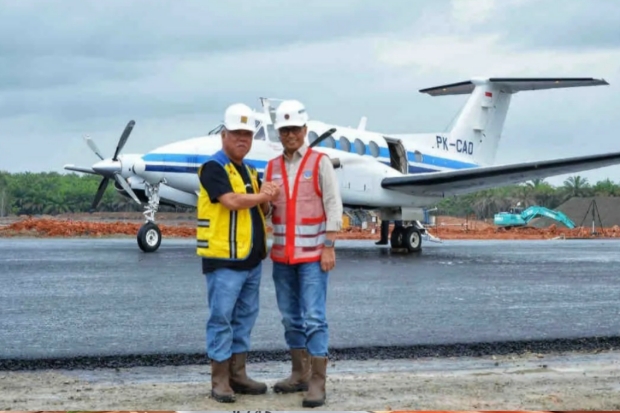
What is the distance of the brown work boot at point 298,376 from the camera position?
6984mm

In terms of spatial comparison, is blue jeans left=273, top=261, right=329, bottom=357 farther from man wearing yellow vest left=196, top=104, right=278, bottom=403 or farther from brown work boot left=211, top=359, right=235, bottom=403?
brown work boot left=211, top=359, right=235, bottom=403

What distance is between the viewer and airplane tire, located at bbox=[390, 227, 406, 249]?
2512 cm

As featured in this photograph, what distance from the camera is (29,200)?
2537 inches

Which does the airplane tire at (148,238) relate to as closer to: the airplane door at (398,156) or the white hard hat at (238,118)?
the airplane door at (398,156)

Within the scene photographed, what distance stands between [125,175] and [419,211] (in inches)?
298

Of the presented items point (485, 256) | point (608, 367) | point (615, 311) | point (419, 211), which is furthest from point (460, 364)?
point (419, 211)

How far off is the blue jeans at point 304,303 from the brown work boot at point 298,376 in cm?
7

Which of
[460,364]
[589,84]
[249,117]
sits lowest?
[460,364]

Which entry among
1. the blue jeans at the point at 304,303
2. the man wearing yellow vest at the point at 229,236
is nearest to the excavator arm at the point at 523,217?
the blue jeans at the point at 304,303

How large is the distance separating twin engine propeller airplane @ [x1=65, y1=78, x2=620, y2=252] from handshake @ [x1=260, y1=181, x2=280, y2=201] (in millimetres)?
→ 13934

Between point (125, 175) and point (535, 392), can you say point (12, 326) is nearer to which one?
point (535, 392)

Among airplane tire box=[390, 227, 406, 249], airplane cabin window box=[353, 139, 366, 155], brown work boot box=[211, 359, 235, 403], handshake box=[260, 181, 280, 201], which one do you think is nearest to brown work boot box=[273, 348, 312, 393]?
brown work boot box=[211, 359, 235, 403]

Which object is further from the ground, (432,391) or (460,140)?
(460,140)

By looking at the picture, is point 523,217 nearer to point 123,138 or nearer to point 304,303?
point 123,138
